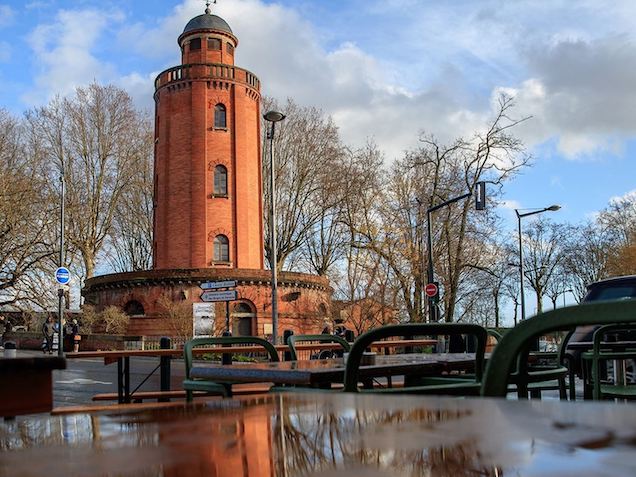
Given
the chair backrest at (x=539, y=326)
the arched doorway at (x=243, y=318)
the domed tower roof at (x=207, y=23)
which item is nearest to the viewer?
the chair backrest at (x=539, y=326)

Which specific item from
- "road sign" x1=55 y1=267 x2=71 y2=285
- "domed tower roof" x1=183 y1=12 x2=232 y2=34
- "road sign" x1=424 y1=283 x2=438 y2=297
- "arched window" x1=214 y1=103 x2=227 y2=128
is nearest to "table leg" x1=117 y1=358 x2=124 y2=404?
"road sign" x1=424 y1=283 x2=438 y2=297

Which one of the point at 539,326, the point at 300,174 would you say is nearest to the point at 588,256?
the point at 300,174

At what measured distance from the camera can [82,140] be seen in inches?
1626

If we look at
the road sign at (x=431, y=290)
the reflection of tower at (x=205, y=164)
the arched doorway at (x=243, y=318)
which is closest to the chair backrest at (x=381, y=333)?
the road sign at (x=431, y=290)

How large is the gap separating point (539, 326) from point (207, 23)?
3964cm

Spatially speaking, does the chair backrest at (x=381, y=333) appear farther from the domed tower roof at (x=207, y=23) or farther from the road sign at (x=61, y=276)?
the domed tower roof at (x=207, y=23)

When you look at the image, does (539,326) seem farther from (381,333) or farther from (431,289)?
(431,289)

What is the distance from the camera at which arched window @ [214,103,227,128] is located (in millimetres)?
37875

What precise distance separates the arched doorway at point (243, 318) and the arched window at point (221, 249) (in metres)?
2.74

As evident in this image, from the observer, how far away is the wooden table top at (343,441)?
2.43ft

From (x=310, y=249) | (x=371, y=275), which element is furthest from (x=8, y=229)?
(x=310, y=249)

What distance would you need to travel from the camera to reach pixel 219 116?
37938 millimetres

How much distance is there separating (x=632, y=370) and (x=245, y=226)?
106 feet

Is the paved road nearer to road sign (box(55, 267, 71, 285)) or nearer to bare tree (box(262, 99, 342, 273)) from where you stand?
road sign (box(55, 267, 71, 285))
